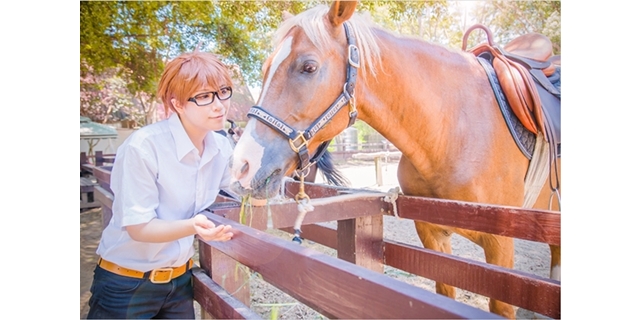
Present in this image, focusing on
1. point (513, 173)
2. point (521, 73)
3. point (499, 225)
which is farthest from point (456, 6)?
point (499, 225)

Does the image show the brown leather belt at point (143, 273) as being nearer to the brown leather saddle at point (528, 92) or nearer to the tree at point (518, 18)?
the brown leather saddle at point (528, 92)

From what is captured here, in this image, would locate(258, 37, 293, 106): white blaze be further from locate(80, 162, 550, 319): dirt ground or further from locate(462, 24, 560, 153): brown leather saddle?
locate(462, 24, 560, 153): brown leather saddle

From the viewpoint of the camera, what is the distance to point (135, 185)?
2.19 ft

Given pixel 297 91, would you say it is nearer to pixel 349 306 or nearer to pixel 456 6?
pixel 349 306

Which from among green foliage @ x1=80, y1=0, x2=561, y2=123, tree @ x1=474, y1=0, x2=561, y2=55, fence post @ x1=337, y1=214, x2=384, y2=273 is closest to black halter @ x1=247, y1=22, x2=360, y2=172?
fence post @ x1=337, y1=214, x2=384, y2=273

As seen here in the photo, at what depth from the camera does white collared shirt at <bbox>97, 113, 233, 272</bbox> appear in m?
0.67

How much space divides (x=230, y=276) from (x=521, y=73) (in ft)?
3.36

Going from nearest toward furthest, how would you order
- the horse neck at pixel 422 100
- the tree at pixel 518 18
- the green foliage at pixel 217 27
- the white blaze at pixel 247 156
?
the white blaze at pixel 247 156, the horse neck at pixel 422 100, the green foliage at pixel 217 27, the tree at pixel 518 18

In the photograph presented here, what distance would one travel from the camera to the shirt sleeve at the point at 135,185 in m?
0.65

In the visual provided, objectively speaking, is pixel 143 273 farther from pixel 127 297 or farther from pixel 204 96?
pixel 204 96

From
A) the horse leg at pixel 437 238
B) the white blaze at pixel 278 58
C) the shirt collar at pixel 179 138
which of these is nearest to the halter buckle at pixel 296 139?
the white blaze at pixel 278 58

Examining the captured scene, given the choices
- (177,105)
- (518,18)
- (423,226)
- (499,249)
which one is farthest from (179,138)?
(518,18)

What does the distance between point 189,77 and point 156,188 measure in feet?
0.76

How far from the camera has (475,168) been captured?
0.99m
